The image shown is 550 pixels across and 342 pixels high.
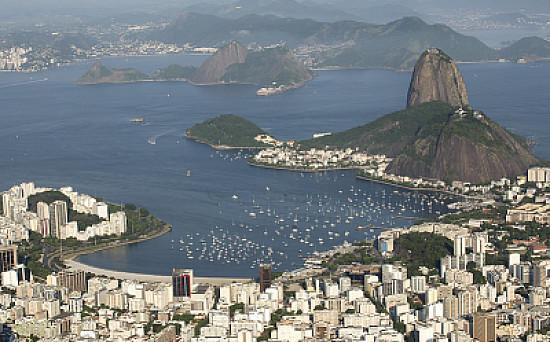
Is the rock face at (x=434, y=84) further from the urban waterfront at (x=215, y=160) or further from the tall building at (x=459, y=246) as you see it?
the tall building at (x=459, y=246)

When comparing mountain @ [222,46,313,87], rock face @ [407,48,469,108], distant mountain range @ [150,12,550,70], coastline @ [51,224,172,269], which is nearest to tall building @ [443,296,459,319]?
coastline @ [51,224,172,269]

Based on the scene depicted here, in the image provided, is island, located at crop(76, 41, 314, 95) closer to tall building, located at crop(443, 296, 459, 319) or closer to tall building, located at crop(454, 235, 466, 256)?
tall building, located at crop(454, 235, 466, 256)

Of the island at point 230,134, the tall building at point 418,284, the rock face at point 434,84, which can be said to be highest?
the rock face at point 434,84

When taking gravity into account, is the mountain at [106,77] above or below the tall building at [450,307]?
above

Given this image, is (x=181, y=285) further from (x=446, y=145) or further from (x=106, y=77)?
(x=106, y=77)

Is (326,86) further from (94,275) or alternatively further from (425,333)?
(425,333)

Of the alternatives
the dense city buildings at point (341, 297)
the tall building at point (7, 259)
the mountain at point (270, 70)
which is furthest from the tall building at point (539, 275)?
the mountain at point (270, 70)
